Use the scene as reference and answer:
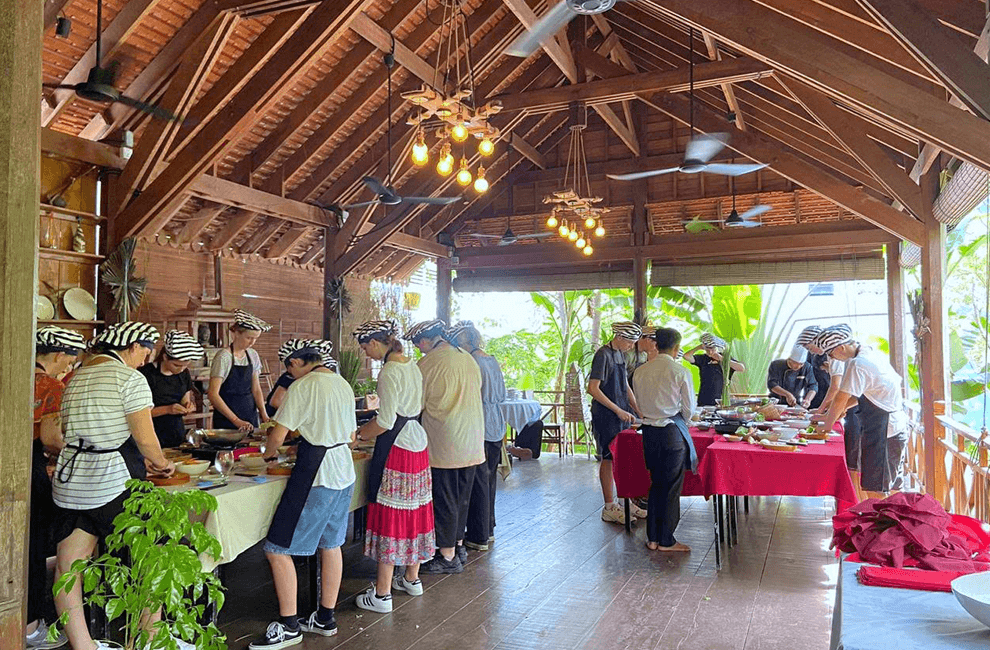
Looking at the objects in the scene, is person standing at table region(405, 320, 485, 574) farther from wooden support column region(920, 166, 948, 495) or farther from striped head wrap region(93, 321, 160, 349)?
wooden support column region(920, 166, 948, 495)

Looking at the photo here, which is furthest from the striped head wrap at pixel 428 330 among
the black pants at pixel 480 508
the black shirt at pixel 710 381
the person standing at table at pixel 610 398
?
the black shirt at pixel 710 381

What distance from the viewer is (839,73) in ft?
14.3

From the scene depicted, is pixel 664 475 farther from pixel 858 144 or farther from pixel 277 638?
pixel 858 144

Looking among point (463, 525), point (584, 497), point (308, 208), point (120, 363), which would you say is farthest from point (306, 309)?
point (120, 363)

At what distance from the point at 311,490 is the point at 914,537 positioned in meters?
2.67

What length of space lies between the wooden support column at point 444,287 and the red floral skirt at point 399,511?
26.4ft

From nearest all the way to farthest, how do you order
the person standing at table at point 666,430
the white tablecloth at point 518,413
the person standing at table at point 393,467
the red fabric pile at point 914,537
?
the red fabric pile at point 914,537 < the person standing at table at point 393,467 < the person standing at table at point 666,430 < the white tablecloth at point 518,413

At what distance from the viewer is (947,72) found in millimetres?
3334

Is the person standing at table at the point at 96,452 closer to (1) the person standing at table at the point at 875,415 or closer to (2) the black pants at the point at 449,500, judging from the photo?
(2) the black pants at the point at 449,500

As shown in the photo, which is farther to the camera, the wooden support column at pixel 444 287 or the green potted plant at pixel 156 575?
the wooden support column at pixel 444 287

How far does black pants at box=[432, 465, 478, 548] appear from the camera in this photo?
15.0ft

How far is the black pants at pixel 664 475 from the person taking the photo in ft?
16.4

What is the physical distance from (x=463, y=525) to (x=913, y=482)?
16.6 ft

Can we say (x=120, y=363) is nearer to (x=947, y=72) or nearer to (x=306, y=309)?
(x=947, y=72)
